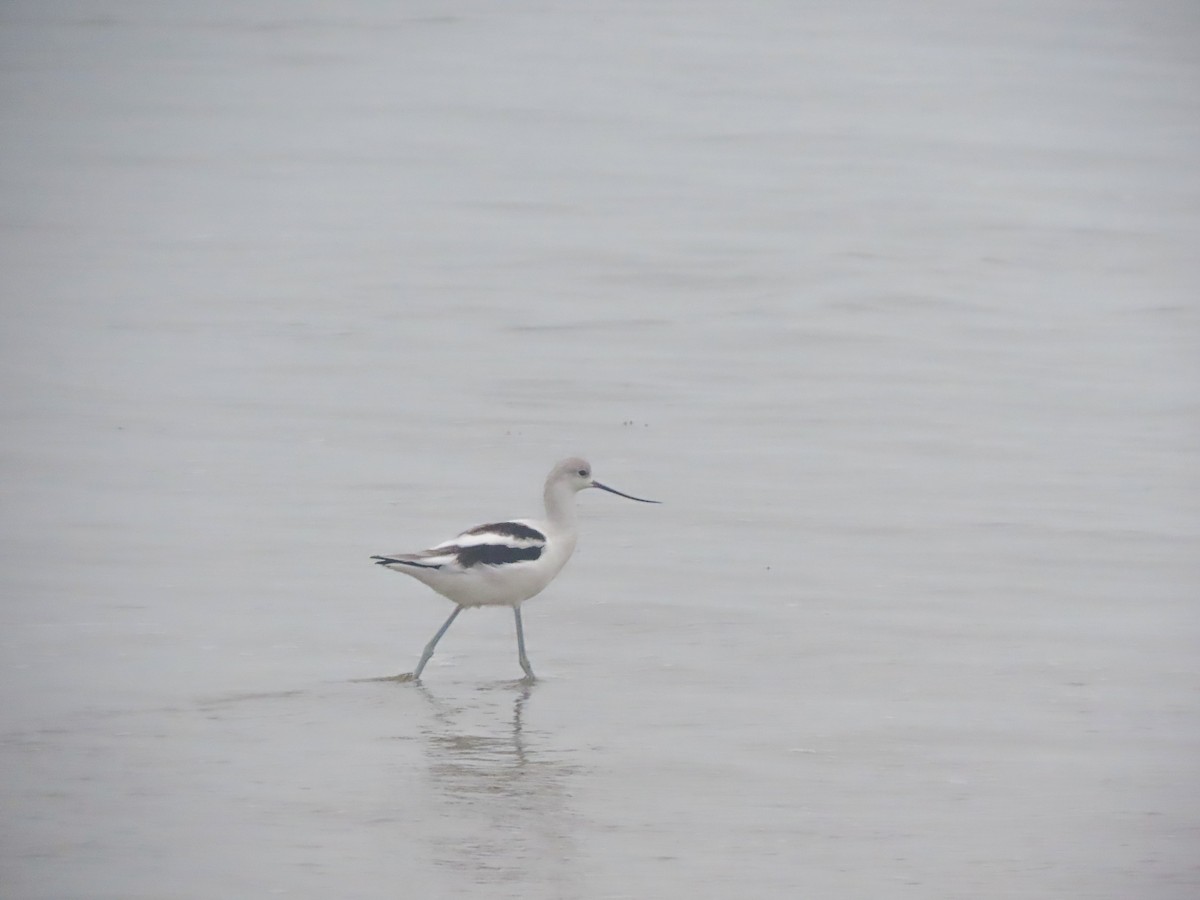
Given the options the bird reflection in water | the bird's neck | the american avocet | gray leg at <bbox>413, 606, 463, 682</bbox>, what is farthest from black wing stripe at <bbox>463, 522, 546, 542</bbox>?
the bird reflection in water

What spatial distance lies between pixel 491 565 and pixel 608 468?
2704 mm

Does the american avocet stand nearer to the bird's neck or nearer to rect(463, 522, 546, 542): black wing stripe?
rect(463, 522, 546, 542): black wing stripe

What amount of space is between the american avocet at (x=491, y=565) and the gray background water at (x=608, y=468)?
27cm

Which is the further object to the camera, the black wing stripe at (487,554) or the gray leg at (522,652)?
the black wing stripe at (487,554)

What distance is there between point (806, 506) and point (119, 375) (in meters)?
4.78

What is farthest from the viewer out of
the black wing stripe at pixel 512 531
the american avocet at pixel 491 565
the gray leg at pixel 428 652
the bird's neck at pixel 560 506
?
the bird's neck at pixel 560 506

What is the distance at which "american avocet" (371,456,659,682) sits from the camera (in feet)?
26.4

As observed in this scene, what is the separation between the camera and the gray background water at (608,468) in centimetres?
638

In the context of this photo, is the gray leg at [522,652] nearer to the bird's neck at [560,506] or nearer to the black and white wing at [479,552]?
the black and white wing at [479,552]

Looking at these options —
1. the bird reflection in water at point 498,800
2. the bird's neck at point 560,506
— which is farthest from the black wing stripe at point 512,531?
the bird reflection in water at point 498,800

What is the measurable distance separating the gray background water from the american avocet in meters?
0.27

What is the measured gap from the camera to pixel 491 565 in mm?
8094

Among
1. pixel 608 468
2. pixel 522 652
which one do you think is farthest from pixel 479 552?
pixel 608 468

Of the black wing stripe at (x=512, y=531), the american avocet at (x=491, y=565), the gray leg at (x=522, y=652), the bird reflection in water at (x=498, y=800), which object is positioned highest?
the black wing stripe at (x=512, y=531)
